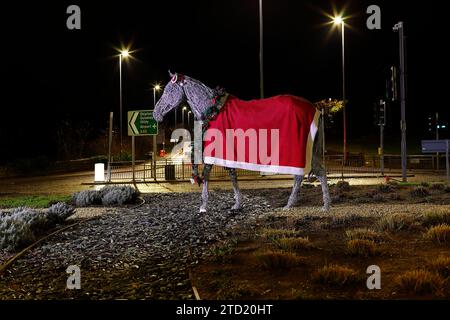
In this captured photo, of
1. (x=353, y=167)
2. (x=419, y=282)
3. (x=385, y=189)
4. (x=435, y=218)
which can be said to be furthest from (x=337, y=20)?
(x=419, y=282)

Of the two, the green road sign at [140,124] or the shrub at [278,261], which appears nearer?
the shrub at [278,261]

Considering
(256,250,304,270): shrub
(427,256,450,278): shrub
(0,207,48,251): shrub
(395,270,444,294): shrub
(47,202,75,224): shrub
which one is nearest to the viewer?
(395,270,444,294): shrub

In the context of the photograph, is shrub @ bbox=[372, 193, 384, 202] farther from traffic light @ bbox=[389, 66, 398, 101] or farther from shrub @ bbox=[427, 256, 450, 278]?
traffic light @ bbox=[389, 66, 398, 101]

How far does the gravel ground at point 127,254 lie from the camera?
6329 millimetres

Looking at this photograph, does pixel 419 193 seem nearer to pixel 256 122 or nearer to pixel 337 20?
pixel 256 122

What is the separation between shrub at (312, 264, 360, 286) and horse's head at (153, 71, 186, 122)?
6465 millimetres

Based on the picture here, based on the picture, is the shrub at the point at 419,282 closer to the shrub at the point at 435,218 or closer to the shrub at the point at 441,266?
the shrub at the point at 441,266

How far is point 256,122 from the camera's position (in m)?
11.2

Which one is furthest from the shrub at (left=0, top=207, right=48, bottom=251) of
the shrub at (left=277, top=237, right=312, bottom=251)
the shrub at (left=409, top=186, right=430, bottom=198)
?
the shrub at (left=409, top=186, right=430, bottom=198)

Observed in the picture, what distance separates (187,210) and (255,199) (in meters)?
2.71

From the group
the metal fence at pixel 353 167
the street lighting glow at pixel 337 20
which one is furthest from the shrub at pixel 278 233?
the street lighting glow at pixel 337 20

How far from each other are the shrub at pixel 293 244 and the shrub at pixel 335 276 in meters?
1.48

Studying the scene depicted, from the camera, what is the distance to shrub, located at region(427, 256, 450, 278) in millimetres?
6199

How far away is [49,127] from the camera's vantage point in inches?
2090
